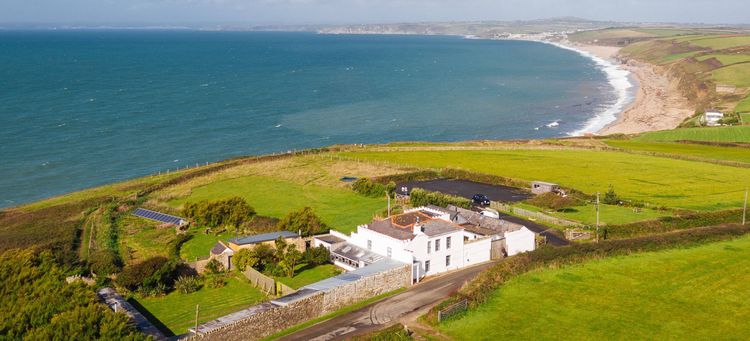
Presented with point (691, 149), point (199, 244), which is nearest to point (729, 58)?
point (691, 149)

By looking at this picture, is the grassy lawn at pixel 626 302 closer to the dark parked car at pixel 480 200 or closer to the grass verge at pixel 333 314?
the grass verge at pixel 333 314

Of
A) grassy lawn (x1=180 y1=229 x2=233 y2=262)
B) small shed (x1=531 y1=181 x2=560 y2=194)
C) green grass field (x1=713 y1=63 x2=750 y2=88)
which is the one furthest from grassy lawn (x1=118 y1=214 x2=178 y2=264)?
green grass field (x1=713 y1=63 x2=750 y2=88)

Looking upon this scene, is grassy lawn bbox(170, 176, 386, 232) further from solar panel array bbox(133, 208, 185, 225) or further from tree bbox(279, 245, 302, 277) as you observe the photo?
tree bbox(279, 245, 302, 277)

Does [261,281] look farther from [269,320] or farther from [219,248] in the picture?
[269,320]

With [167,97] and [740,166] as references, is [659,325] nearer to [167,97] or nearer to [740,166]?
[740,166]

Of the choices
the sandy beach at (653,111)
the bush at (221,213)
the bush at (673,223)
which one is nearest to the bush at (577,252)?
the bush at (673,223)

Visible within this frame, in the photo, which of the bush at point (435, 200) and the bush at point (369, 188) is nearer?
the bush at point (435, 200)
